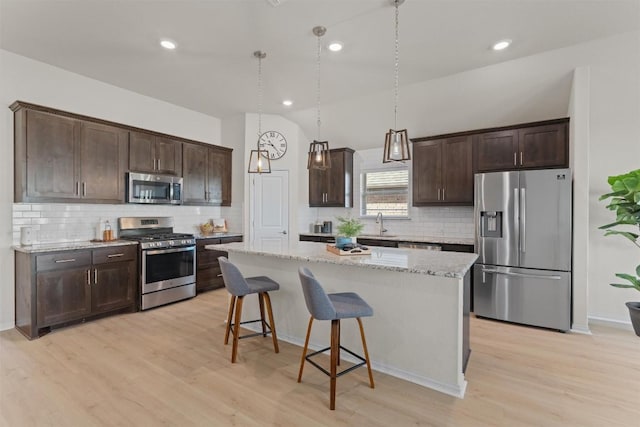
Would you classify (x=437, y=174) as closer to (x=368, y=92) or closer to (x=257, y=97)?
(x=368, y=92)

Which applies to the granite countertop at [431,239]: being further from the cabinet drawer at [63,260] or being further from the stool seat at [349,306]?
the cabinet drawer at [63,260]

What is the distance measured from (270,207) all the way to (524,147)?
4.04 m

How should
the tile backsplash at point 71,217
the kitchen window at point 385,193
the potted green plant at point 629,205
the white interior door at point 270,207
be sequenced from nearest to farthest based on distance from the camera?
the potted green plant at point 629,205 → the tile backsplash at point 71,217 → the kitchen window at point 385,193 → the white interior door at point 270,207

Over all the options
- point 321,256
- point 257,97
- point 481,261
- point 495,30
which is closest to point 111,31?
point 257,97

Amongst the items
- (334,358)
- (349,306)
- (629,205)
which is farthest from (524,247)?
(334,358)

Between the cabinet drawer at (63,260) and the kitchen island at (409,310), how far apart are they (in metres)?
2.13

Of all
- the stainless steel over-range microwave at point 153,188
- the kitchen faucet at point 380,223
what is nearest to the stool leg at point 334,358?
the kitchen faucet at point 380,223

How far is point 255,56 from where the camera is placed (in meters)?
3.51

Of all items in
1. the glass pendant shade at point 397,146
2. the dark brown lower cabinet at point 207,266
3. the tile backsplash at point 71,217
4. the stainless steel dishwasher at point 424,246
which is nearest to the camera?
the glass pendant shade at point 397,146

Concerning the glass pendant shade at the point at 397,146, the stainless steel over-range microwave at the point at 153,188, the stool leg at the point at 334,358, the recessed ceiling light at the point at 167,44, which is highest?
the recessed ceiling light at the point at 167,44

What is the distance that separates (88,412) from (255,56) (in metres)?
3.57

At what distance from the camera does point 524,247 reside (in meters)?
3.61

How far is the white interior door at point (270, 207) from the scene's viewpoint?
5566 mm

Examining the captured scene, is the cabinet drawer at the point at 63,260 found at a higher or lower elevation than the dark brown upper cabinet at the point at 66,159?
lower
